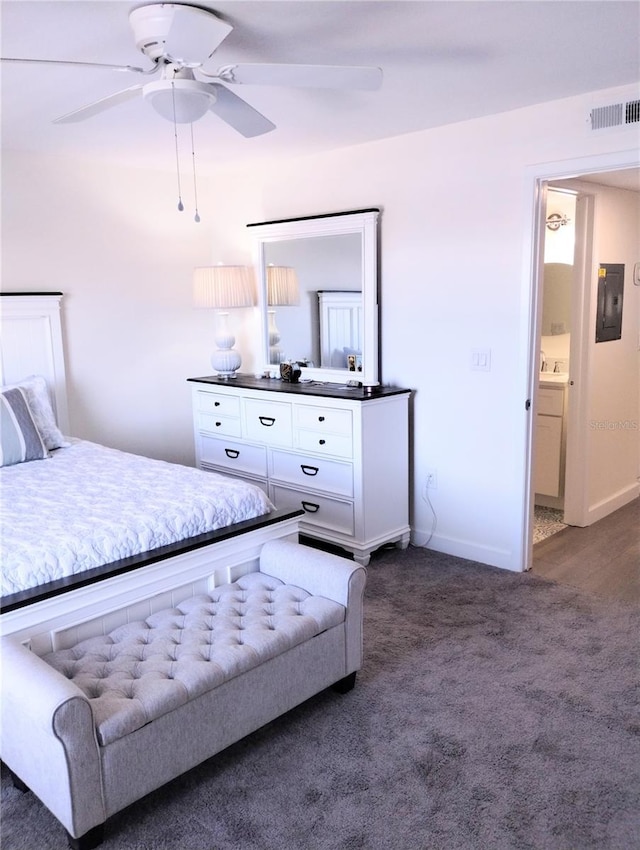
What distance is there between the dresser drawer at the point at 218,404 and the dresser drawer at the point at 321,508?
584 millimetres

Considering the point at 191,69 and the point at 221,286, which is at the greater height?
the point at 191,69

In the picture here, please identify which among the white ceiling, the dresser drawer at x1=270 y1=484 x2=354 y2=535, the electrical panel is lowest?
the dresser drawer at x1=270 y1=484 x2=354 y2=535

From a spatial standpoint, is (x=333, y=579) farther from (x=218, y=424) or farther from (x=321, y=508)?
(x=218, y=424)

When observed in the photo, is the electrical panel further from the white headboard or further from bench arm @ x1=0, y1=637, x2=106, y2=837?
bench arm @ x1=0, y1=637, x2=106, y2=837

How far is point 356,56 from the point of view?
8.34 feet

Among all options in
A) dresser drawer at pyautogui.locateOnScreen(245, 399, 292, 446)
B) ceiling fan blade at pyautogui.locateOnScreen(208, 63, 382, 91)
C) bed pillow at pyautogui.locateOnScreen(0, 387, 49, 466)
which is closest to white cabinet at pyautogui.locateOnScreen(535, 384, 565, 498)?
dresser drawer at pyautogui.locateOnScreen(245, 399, 292, 446)

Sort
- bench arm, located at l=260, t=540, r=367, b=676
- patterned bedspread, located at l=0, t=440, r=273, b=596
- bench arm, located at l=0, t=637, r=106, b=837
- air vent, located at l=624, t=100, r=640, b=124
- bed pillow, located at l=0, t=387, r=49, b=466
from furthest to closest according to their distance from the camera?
1. bed pillow, located at l=0, t=387, r=49, b=466
2. air vent, located at l=624, t=100, r=640, b=124
3. bench arm, located at l=260, t=540, r=367, b=676
4. patterned bedspread, located at l=0, t=440, r=273, b=596
5. bench arm, located at l=0, t=637, r=106, b=837

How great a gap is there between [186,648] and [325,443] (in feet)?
6.01

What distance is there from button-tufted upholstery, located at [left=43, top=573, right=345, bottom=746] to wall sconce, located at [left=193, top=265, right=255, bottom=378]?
2314mm

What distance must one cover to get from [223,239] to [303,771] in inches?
150

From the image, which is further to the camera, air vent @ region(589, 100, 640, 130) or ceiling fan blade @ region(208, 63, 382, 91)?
air vent @ region(589, 100, 640, 130)

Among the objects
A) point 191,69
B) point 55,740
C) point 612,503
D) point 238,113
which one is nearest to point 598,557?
point 612,503

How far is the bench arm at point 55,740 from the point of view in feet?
5.69

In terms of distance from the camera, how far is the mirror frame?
13.2 ft
